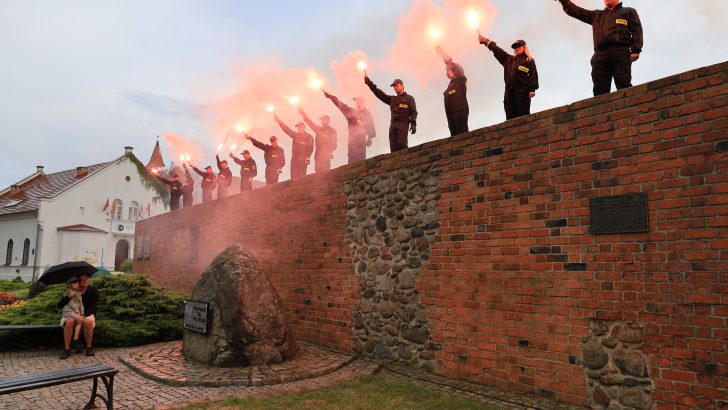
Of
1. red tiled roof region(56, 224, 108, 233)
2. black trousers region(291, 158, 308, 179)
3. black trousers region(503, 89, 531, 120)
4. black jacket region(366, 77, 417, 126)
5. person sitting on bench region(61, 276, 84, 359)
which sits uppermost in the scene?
black jacket region(366, 77, 417, 126)

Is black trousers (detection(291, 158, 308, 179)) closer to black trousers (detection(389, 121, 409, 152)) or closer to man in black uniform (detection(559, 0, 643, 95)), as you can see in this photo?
black trousers (detection(389, 121, 409, 152))

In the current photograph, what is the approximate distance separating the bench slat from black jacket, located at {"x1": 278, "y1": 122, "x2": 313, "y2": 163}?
775cm

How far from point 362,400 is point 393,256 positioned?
235 centimetres

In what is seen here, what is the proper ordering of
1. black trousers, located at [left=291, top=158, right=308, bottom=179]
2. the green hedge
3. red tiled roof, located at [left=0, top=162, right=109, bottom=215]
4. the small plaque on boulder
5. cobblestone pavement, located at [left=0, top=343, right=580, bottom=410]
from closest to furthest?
cobblestone pavement, located at [left=0, top=343, right=580, bottom=410] < the small plaque on boulder < the green hedge < black trousers, located at [left=291, top=158, right=308, bottom=179] < red tiled roof, located at [left=0, top=162, right=109, bottom=215]

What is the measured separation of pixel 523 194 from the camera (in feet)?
17.2

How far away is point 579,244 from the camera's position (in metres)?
4.71

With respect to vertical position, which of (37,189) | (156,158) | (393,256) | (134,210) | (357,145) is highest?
(156,158)

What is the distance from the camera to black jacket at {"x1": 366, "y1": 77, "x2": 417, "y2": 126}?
8.44 m

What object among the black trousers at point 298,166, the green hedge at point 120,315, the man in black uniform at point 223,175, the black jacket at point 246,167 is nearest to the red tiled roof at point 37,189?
the man in black uniform at point 223,175

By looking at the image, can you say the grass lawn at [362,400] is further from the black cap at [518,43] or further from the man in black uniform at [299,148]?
the man in black uniform at [299,148]

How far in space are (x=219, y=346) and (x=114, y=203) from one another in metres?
30.4

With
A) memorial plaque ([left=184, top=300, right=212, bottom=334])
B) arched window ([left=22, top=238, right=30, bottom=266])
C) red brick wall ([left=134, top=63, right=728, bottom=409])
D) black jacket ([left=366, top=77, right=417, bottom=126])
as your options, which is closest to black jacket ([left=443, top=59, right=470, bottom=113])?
black jacket ([left=366, top=77, right=417, bottom=126])

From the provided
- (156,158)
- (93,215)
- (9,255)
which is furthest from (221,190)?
(156,158)

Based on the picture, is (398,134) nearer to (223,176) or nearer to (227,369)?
(227,369)
